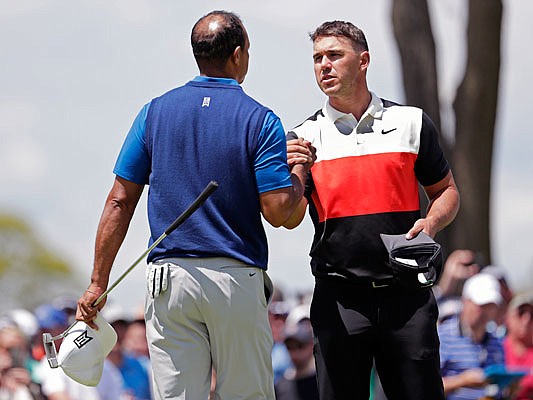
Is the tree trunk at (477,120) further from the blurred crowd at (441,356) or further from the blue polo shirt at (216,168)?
the blue polo shirt at (216,168)

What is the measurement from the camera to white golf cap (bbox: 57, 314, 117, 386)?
6434 mm

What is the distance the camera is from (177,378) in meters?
6.18

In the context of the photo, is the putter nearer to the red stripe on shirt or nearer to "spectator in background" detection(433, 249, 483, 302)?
the red stripe on shirt

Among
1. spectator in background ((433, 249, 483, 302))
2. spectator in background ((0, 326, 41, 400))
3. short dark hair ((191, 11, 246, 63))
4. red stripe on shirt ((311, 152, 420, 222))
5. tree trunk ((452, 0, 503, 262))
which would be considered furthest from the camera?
tree trunk ((452, 0, 503, 262))

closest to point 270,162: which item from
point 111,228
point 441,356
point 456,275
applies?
point 111,228

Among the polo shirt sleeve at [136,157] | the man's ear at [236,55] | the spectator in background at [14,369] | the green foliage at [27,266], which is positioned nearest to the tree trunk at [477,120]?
the spectator in background at [14,369]

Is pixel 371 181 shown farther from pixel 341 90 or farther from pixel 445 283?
pixel 445 283

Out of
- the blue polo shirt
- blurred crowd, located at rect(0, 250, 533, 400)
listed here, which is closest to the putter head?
the blue polo shirt

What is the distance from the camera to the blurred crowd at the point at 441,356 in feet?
31.4

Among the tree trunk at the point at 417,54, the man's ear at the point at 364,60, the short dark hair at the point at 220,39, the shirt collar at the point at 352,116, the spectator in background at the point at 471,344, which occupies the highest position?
the short dark hair at the point at 220,39

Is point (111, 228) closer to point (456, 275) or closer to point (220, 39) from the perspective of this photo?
point (220, 39)

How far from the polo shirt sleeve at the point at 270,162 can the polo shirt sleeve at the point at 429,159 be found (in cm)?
81

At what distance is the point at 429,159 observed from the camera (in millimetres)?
6668

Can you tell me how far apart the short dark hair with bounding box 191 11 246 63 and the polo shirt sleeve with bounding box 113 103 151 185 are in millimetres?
379
